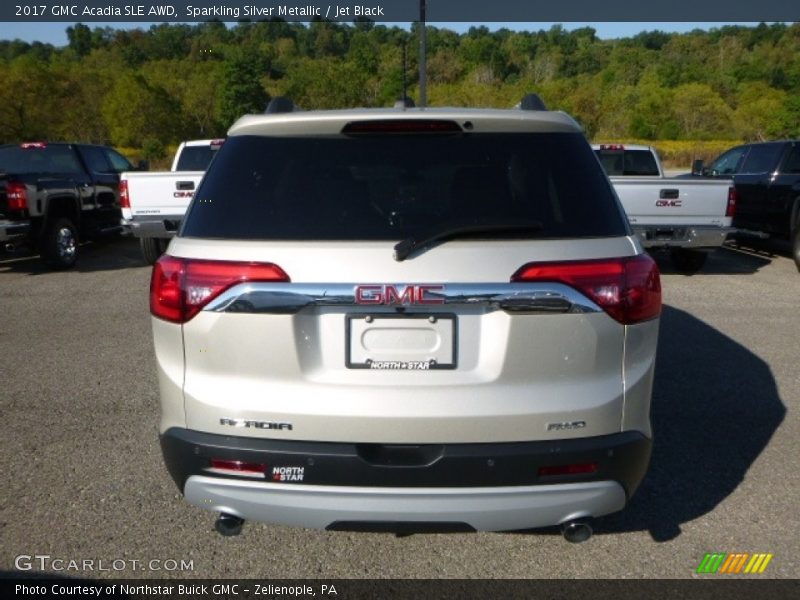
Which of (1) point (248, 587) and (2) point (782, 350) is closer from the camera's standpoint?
(1) point (248, 587)

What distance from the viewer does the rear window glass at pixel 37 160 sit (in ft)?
38.5

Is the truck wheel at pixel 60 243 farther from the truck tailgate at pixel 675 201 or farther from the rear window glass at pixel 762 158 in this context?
the rear window glass at pixel 762 158

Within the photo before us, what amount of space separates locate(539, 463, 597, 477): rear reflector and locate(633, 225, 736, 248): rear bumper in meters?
7.62

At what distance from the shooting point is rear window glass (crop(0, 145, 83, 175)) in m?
11.7

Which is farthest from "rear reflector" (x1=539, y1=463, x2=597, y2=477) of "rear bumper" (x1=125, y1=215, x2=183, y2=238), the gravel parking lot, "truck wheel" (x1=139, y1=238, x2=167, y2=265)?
"truck wheel" (x1=139, y1=238, x2=167, y2=265)

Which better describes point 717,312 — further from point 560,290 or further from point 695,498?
point 560,290

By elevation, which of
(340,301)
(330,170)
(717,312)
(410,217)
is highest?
(330,170)

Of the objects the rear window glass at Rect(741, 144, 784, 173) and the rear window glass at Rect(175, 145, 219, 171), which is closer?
the rear window glass at Rect(741, 144, 784, 173)

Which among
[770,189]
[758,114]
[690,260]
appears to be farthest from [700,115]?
[690,260]

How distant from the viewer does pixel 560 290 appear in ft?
8.34

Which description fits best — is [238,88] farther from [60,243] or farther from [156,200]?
[156,200]

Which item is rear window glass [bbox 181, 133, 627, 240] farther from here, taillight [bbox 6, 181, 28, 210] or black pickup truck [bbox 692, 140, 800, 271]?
black pickup truck [bbox 692, 140, 800, 271]

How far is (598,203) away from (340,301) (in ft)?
3.48

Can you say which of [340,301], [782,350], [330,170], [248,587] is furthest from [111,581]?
[782,350]
